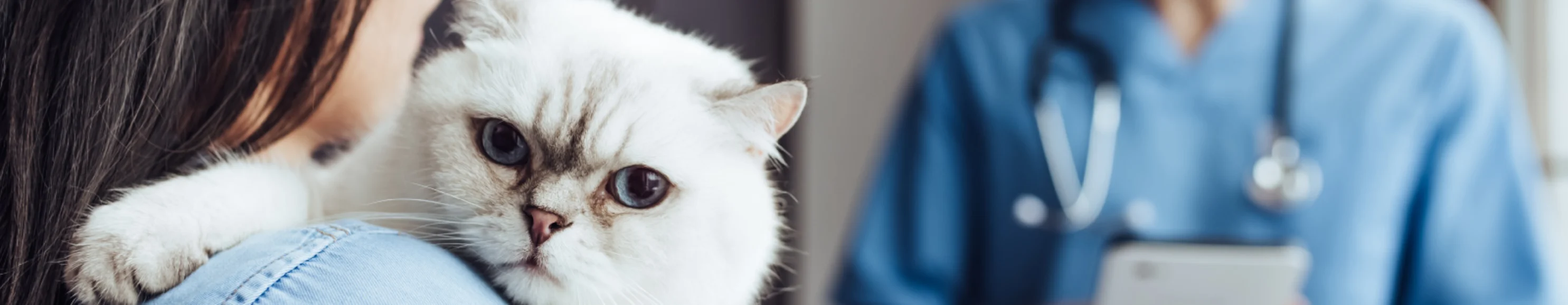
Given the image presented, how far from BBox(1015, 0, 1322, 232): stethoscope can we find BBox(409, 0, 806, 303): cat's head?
2.60ft

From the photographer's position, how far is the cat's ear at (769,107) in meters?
0.27

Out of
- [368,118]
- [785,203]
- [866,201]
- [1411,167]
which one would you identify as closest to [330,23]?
[368,118]

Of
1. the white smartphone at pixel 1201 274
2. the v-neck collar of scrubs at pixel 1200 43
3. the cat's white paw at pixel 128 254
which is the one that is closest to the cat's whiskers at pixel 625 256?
the cat's white paw at pixel 128 254

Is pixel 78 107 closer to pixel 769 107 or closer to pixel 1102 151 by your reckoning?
pixel 769 107

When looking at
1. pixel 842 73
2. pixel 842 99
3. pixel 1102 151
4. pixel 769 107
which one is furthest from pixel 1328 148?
pixel 769 107

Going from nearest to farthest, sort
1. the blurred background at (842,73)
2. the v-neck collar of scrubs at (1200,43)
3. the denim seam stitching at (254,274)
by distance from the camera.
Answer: the denim seam stitching at (254,274)
the blurred background at (842,73)
the v-neck collar of scrubs at (1200,43)

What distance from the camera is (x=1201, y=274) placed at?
91 centimetres

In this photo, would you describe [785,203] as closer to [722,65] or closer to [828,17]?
[722,65]

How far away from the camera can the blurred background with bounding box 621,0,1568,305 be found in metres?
0.36

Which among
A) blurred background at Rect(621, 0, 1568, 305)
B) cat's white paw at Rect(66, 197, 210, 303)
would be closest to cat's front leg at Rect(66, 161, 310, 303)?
cat's white paw at Rect(66, 197, 210, 303)

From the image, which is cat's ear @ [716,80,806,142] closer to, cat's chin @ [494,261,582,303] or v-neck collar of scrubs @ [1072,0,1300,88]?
cat's chin @ [494,261,582,303]

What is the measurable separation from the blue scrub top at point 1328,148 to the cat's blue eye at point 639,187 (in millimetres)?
824

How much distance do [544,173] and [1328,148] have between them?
3.12ft

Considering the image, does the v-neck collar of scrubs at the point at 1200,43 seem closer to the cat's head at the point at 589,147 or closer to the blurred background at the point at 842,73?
the blurred background at the point at 842,73
